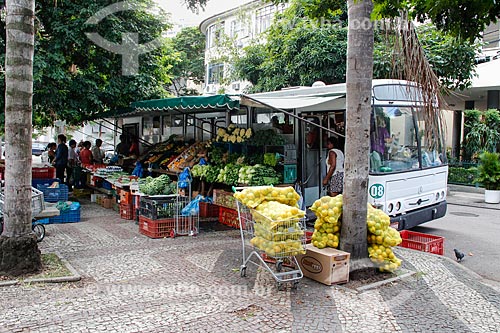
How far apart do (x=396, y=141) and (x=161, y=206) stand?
4767 millimetres

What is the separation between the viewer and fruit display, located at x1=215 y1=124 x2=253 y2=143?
34.7ft

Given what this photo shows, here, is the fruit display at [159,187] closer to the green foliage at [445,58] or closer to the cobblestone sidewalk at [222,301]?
the cobblestone sidewalk at [222,301]

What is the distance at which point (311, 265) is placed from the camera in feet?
21.1

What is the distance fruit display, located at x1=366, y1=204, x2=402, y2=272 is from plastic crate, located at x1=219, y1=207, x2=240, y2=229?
3.83m

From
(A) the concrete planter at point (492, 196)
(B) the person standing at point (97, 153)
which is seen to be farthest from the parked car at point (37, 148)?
(A) the concrete planter at point (492, 196)

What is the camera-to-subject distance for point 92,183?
14258 mm

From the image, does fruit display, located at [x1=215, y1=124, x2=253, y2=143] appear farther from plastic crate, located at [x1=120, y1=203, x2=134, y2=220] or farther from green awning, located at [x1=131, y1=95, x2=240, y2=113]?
plastic crate, located at [x1=120, y1=203, x2=134, y2=220]

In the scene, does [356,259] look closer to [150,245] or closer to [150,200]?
[150,245]

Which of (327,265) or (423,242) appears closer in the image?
(327,265)

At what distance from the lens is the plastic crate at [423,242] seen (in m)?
8.02

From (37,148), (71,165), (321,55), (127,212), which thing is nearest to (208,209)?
(127,212)

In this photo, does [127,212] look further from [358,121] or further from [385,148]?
[358,121]

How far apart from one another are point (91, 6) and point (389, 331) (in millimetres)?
11067

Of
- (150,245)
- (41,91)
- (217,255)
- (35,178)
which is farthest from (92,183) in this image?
(217,255)
